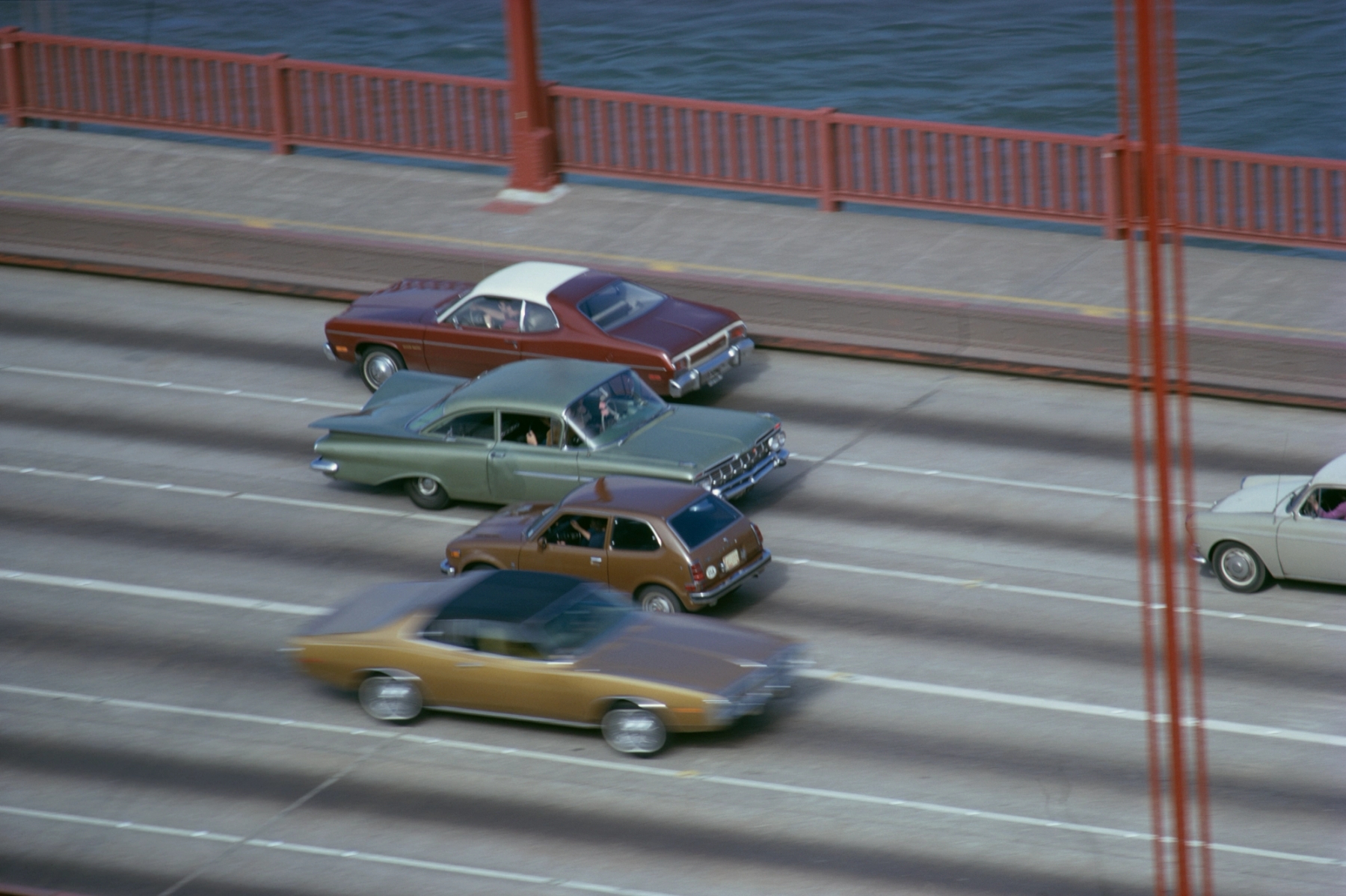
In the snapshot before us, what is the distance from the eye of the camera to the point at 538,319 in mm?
20750

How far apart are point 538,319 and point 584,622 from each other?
674cm

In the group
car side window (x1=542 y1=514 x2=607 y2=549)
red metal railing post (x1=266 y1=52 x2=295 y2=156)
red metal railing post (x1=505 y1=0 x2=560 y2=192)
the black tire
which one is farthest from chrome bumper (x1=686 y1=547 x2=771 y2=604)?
red metal railing post (x1=266 y1=52 x2=295 y2=156)

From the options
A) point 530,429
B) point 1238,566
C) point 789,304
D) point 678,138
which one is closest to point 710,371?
point 789,304

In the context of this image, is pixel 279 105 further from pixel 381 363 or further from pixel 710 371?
pixel 710 371

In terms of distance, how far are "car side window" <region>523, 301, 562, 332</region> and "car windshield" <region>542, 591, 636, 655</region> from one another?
6.15m

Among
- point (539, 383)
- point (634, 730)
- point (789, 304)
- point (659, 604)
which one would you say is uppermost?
point (539, 383)

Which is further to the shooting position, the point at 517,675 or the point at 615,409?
the point at 615,409

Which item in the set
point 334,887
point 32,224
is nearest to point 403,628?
point 334,887

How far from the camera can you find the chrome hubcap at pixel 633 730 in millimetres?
14242

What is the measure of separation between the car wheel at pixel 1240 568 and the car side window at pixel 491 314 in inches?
322

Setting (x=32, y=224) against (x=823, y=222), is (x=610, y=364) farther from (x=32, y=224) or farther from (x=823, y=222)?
(x=32, y=224)

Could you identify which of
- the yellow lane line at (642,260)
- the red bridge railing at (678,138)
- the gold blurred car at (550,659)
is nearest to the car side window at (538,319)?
the yellow lane line at (642,260)

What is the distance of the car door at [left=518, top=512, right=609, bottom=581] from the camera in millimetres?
16203

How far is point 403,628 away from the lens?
1483 cm
